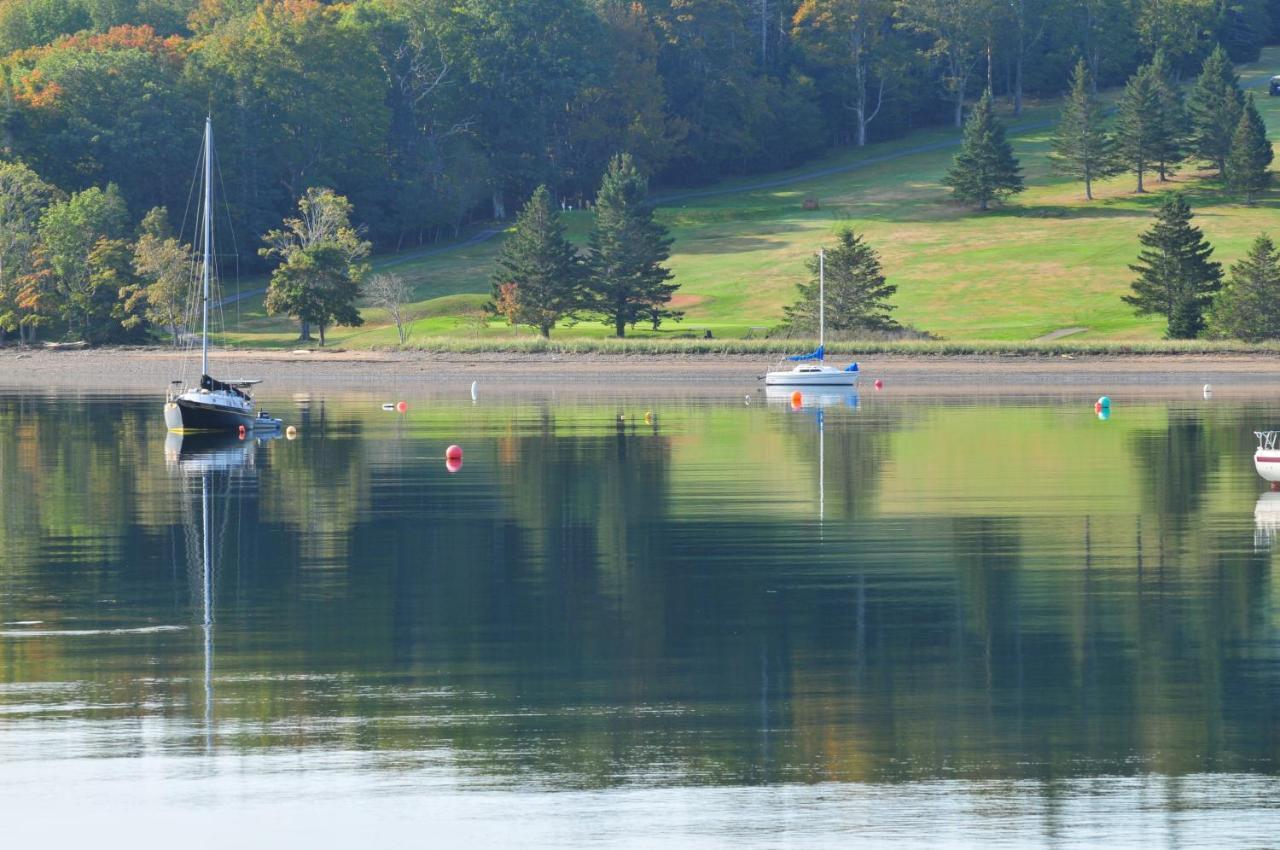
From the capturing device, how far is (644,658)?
23094 millimetres

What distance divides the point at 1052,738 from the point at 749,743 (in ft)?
9.92

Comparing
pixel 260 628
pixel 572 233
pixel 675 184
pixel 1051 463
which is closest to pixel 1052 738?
pixel 260 628

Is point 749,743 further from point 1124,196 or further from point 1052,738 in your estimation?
point 1124,196

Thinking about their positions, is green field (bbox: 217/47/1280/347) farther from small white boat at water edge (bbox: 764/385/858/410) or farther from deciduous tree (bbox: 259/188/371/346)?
small white boat at water edge (bbox: 764/385/858/410)

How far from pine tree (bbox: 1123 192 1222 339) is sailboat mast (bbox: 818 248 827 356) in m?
16.5

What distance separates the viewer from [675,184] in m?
179

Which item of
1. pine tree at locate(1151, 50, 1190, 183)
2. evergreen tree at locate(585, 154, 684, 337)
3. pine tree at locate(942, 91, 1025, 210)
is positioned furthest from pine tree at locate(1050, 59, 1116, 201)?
evergreen tree at locate(585, 154, 684, 337)

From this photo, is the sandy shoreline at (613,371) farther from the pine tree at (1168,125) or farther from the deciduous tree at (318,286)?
the pine tree at (1168,125)

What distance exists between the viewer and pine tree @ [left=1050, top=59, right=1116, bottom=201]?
148875mm

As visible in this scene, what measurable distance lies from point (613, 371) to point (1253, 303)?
32687 mm

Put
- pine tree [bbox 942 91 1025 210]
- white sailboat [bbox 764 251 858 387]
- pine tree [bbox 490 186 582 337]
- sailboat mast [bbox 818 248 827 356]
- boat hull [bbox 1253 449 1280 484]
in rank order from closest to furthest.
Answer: boat hull [bbox 1253 449 1280 484] → white sailboat [bbox 764 251 858 387] → sailboat mast [bbox 818 248 827 356] → pine tree [bbox 490 186 582 337] → pine tree [bbox 942 91 1025 210]

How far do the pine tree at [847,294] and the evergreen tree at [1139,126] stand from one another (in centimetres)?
5184

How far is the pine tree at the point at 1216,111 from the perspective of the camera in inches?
5891

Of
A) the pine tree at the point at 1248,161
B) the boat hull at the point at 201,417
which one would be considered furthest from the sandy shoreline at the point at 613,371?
the pine tree at the point at 1248,161
